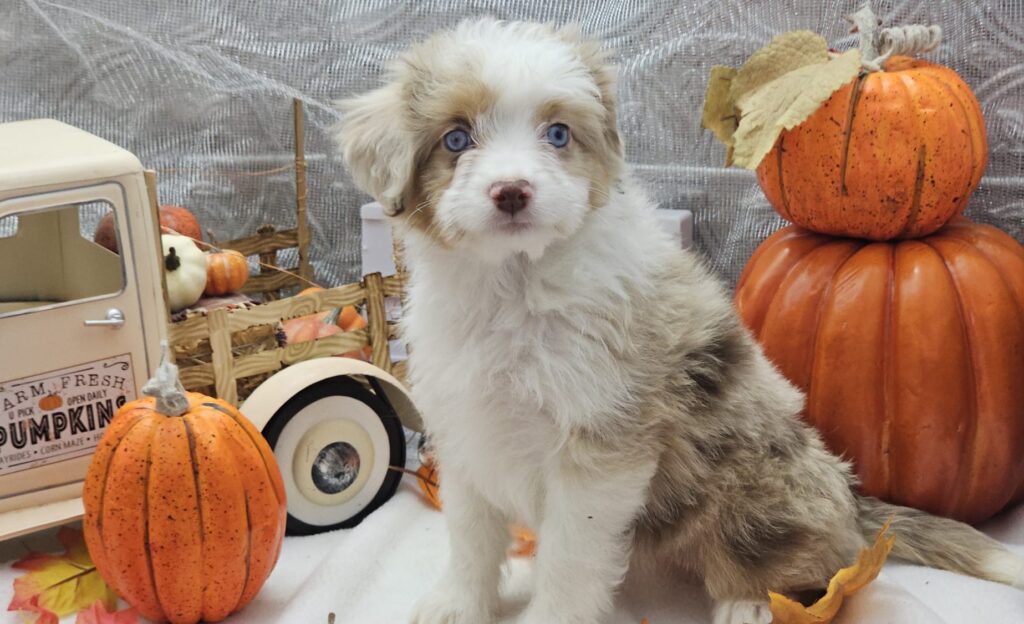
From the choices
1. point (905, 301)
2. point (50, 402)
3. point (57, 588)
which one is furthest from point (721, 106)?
point (57, 588)

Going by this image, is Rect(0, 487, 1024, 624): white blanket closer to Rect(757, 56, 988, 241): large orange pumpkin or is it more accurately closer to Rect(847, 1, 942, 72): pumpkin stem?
Rect(757, 56, 988, 241): large orange pumpkin

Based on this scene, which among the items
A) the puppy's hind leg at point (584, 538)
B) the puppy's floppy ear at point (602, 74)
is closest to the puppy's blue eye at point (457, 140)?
the puppy's floppy ear at point (602, 74)

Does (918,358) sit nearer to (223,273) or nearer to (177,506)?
(177,506)

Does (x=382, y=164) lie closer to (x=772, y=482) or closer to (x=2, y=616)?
(x=772, y=482)

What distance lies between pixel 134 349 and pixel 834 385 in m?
1.76

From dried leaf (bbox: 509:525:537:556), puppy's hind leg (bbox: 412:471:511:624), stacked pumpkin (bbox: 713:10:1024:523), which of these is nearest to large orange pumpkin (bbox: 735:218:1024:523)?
stacked pumpkin (bbox: 713:10:1024:523)

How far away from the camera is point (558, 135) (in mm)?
1856

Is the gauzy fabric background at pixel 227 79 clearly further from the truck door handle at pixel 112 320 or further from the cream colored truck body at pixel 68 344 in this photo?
the truck door handle at pixel 112 320

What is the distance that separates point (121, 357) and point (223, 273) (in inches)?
25.3

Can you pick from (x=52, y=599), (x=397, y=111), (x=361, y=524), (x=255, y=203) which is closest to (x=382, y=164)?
(x=397, y=111)

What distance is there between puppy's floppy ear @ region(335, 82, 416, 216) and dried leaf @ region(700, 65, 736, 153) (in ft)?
3.49

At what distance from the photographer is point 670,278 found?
2064 millimetres

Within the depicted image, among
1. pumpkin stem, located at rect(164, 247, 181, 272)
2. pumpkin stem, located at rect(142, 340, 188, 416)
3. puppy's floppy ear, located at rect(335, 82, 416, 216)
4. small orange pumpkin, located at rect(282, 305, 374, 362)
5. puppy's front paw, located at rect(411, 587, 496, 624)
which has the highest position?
puppy's floppy ear, located at rect(335, 82, 416, 216)

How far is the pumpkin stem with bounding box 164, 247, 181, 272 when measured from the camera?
2828 millimetres
